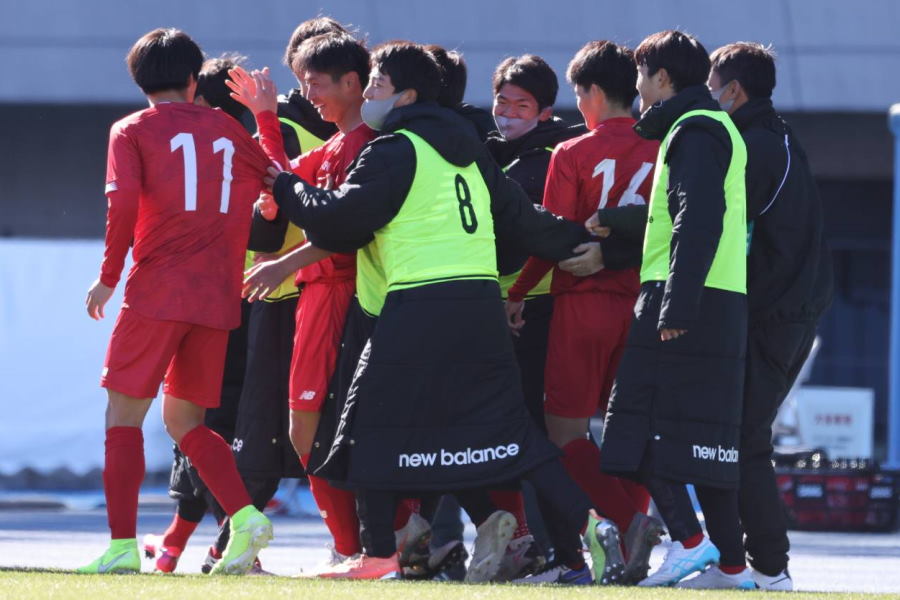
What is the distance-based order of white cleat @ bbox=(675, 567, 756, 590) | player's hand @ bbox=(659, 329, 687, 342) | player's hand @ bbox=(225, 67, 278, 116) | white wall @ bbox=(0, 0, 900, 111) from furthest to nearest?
white wall @ bbox=(0, 0, 900, 111), player's hand @ bbox=(225, 67, 278, 116), white cleat @ bbox=(675, 567, 756, 590), player's hand @ bbox=(659, 329, 687, 342)

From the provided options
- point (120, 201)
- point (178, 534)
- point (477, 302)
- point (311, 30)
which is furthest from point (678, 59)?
point (178, 534)

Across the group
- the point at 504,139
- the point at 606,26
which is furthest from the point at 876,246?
the point at 504,139

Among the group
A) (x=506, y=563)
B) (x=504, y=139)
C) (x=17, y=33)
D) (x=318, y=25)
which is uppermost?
(x=17, y=33)

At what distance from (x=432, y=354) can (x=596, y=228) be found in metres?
0.91

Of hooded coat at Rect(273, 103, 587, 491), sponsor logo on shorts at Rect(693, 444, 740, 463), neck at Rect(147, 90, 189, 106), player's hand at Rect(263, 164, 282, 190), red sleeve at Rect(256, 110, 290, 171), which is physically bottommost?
sponsor logo on shorts at Rect(693, 444, 740, 463)

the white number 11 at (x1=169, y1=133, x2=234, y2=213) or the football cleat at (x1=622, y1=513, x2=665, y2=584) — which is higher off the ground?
the white number 11 at (x1=169, y1=133, x2=234, y2=213)

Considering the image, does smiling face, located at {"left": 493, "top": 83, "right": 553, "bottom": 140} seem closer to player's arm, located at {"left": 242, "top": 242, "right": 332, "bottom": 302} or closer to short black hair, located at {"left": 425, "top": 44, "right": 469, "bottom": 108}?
short black hair, located at {"left": 425, "top": 44, "right": 469, "bottom": 108}

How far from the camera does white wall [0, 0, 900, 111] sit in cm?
1858

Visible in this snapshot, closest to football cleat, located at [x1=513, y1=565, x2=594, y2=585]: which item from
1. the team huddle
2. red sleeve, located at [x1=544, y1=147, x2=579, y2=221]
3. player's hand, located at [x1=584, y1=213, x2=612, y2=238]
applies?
the team huddle

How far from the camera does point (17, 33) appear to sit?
1883 cm

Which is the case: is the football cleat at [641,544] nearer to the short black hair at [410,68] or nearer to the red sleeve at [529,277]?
the red sleeve at [529,277]

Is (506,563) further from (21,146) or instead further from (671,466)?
(21,146)

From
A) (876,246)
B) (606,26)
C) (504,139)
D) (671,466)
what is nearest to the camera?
(671,466)

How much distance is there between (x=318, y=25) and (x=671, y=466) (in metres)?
2.44
